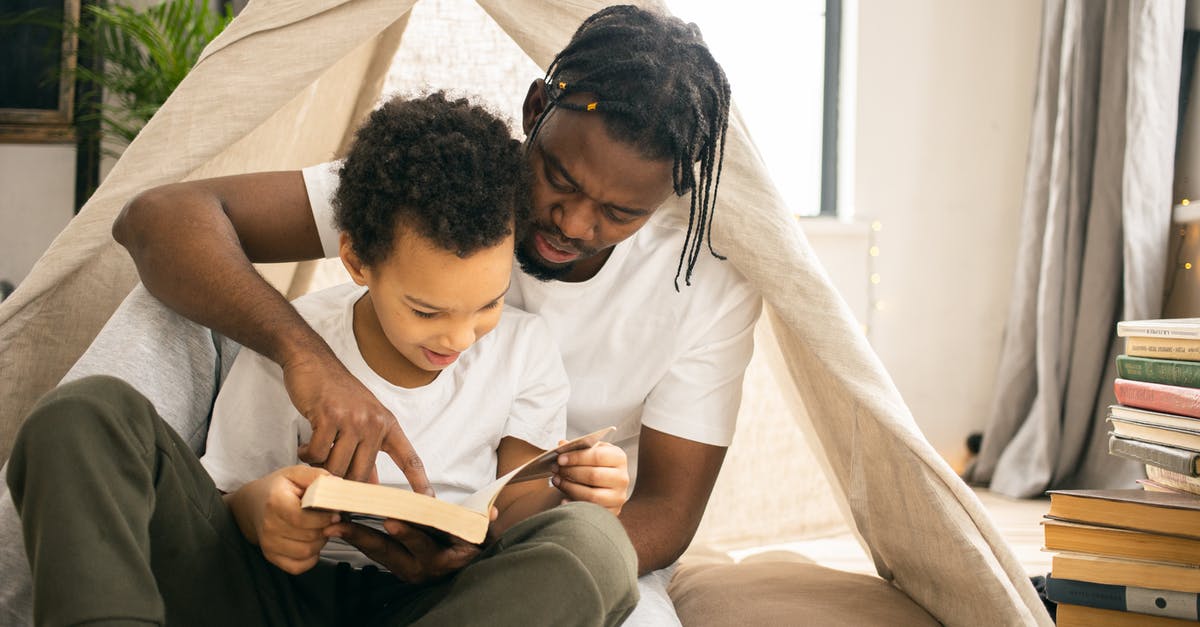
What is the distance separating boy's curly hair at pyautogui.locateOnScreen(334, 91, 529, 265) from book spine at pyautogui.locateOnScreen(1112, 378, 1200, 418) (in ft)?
2.84

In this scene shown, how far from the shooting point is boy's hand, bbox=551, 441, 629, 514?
0.98 metres

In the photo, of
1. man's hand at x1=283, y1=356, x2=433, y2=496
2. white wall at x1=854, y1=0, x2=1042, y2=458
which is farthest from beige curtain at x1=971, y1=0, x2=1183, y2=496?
man's hand at x1=283, y1=356, x2=433, y2=496

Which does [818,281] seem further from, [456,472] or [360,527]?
[360,527]

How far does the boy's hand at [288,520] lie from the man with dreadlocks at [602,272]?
0.07 m

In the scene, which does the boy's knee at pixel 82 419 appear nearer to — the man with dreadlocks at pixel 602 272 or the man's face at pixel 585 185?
the man with dreadlocks at pixel 602 272

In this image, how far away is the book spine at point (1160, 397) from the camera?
128 centimetres

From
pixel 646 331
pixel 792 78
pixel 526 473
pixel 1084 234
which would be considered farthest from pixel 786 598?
pixel 792 78

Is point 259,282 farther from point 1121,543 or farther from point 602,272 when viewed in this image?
point 1121,543

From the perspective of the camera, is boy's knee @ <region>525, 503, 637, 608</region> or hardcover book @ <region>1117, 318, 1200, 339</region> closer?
boy's knee @ <region>525, 503, 637, 608</region>

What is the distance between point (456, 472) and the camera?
111 centimetres

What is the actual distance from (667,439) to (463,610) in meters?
0.57

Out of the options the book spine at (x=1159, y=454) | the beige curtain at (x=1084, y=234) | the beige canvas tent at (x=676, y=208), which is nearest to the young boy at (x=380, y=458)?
the beige canvas tent at (x=676, y=208)

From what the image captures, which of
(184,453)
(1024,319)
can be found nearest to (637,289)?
(184,453)

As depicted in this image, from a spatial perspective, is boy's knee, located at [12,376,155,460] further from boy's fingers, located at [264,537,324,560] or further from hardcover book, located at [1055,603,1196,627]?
hardcover book, located at [1055,603,1196,627]
